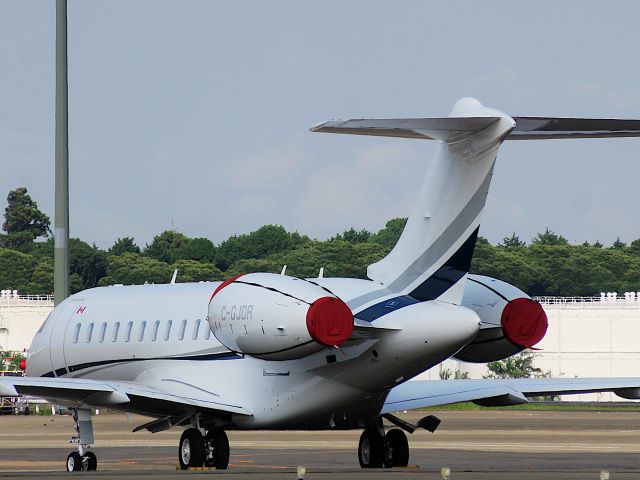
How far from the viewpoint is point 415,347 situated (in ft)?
80.1

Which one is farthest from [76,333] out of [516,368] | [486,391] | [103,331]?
[516,368]

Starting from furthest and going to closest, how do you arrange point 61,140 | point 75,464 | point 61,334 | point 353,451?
1. point 61,140
2. point 353,451
3. point 61,334
4. point 75,464

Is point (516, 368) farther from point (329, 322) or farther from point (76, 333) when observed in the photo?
point (329, 322)

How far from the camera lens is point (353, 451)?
36188 mm

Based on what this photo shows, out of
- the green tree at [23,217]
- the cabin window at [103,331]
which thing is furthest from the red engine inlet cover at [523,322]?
the green tree at [23,217]

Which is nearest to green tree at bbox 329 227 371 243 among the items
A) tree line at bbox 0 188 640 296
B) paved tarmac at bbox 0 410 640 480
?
tree line at bbox 0 188 640 296

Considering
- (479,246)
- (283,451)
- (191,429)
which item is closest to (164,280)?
(479,246)

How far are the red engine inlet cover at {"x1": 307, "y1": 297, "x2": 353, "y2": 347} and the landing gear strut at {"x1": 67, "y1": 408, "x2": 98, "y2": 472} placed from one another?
23.0ft

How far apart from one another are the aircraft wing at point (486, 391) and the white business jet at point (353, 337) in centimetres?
3

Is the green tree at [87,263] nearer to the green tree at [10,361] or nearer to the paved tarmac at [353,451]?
the green tree at [10,361]

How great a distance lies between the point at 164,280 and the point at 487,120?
115894mm

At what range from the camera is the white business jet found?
24047 millimetres

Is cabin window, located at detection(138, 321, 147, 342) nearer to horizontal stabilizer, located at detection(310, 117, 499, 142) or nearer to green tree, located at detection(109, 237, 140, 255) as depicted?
horizontal stabilizer, located at detection(310, 117, 499, 142)

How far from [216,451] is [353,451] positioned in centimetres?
947
